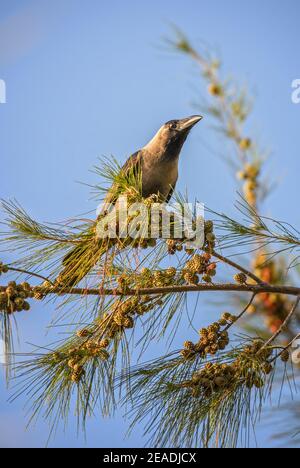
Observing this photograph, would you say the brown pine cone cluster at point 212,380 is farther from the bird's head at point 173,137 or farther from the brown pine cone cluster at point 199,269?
the bird's head at point 173,137

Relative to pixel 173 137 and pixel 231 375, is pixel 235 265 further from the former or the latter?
pixel 173 137

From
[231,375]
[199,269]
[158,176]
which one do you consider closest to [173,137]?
[158,176]

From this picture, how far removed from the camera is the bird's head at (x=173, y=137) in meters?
6.08

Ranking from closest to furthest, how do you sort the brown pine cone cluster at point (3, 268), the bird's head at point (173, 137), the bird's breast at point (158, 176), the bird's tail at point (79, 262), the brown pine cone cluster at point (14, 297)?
the brown pine cone cluster at point (14, 297) → the brown pine cone cluster at point (3, 268) → the bird's tail at point (79, 262) → the bird's breast at point (158, 176) → the bird's head at point (173, 137)

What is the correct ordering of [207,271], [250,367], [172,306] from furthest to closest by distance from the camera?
[172,306] → [207,271] → [250,367]

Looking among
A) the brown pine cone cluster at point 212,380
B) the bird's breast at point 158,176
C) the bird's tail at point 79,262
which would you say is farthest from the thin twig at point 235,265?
the bird's breast at point 158,176

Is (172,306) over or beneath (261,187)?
beneath

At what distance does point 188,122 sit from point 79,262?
3.22 metres

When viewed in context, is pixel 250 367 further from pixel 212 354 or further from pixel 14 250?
pixel 14 250

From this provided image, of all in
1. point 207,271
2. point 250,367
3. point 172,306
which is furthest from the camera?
point 172,306
